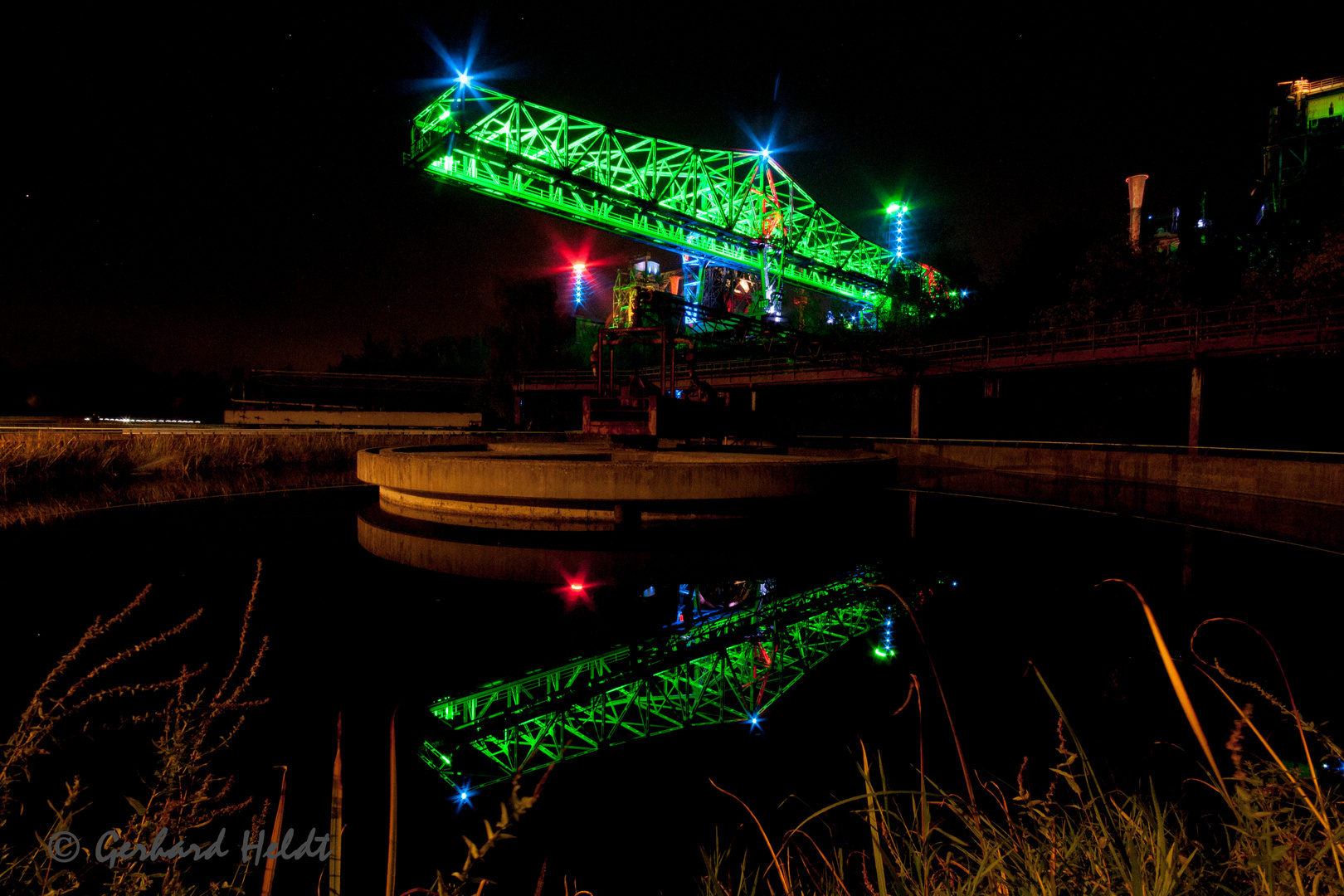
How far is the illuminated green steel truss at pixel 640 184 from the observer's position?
3403 centimetres

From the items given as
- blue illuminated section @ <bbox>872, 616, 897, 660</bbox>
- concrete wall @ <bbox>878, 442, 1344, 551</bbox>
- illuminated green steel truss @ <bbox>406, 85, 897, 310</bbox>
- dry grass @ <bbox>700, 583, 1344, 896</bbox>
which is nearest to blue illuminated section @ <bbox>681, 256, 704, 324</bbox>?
illuminated green steel truss @ <bbox>406, 85, 897, 310</bbox>

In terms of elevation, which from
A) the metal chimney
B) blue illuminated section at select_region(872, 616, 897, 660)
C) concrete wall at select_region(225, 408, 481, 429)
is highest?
the metal chimney

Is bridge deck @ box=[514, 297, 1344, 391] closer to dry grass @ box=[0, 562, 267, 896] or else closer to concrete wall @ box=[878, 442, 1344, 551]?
concrete wall @ box=[878, 442, 1344, 551]

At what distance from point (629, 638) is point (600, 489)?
356 centimetres

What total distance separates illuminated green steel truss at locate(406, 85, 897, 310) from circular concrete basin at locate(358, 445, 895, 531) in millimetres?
29423

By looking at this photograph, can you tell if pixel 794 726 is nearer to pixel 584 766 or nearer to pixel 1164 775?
pixel 584 766

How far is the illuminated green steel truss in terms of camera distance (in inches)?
1340

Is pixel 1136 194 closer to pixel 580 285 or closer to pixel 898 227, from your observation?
pixel 898 227

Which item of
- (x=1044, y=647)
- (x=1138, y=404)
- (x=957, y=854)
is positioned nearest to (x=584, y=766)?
(x=957, y=854)

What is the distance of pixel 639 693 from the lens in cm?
389

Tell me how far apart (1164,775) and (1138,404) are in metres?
26.1

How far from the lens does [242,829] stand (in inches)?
98.5

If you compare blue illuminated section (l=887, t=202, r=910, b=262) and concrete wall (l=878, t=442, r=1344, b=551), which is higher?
blue illuminated section (l=887, t=202, r=910, b=262)

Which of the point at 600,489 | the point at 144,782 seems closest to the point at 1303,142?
the point at 600,489
